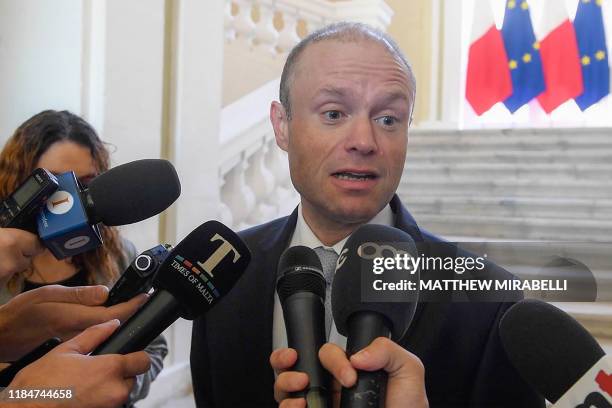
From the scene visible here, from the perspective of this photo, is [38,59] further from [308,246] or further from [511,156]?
[511,156]

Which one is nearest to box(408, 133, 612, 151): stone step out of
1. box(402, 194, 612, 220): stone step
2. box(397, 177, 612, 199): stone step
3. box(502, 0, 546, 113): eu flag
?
box(397, 177, 612, 199): stone step

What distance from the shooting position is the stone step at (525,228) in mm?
1388

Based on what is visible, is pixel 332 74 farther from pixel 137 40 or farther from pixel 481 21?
pixel 481 21

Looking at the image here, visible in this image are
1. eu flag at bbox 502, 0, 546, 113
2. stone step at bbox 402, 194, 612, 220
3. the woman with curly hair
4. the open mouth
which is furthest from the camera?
eu flag at bbox 502, 0, 546, 113

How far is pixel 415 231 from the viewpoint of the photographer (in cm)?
84

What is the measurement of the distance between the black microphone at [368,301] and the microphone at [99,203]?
0.80 ft

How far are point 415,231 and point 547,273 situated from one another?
19 cm

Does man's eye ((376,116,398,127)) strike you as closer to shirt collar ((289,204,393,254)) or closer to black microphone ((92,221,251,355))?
shirt collar ((289,204,393,254))

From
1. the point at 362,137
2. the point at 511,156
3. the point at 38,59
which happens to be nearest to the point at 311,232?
the point at 362,137

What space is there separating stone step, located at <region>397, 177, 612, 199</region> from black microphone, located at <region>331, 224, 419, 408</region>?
145cm

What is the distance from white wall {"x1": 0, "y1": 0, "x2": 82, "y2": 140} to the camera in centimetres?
130

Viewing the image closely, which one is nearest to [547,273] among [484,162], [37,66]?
[37,66]

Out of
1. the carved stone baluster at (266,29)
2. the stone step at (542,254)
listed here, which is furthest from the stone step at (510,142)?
the stone step at (542,254)

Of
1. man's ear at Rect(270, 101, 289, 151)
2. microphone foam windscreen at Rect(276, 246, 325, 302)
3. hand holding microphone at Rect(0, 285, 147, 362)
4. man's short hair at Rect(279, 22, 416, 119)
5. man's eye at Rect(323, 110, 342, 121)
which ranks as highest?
man's short hair at Rect(279, 22, 416, 119)
